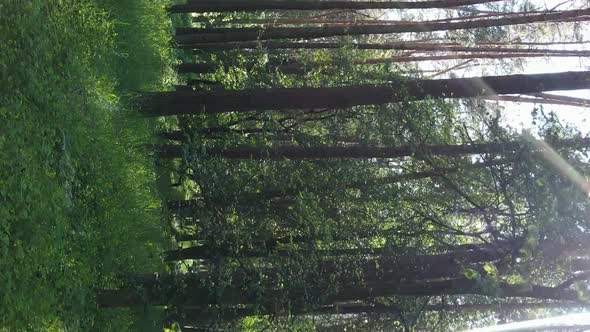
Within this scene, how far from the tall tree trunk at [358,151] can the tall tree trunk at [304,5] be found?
4811mm

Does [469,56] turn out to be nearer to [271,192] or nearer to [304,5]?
[304,5]

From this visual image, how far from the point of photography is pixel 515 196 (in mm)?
9484

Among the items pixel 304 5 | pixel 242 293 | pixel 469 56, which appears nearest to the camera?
pixel 242 293

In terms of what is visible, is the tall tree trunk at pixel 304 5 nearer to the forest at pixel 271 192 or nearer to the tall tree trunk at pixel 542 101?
the forest at pixel 271 192

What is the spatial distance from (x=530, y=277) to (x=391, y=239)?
7.18ft

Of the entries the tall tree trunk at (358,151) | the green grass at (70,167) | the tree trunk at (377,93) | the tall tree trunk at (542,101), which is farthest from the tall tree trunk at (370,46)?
the tree trunk at (377,93)

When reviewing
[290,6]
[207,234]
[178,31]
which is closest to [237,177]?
[207,234]

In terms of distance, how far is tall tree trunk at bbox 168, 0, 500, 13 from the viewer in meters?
14.2

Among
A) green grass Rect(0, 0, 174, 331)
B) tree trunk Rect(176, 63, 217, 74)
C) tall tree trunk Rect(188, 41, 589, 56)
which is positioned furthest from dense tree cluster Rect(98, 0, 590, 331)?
tree trunk Rect(176, 63, 217, 74)

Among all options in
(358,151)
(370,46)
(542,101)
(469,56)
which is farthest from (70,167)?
(469,56)

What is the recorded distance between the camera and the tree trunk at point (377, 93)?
877cm

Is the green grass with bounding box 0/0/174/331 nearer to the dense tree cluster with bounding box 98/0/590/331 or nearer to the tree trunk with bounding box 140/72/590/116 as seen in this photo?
the dense tree cluster with bounding box 98/0/590/331

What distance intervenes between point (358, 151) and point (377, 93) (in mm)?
1769

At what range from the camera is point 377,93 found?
9.09 m
